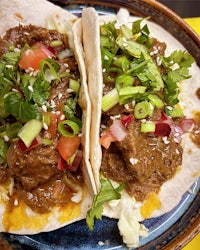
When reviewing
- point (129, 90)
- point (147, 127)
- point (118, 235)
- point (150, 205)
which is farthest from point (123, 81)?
point (118, 235)

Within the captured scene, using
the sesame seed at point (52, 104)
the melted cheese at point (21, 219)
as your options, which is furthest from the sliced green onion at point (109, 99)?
the melted cheese at point (21, 219)

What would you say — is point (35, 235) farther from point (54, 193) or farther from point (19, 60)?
point (19, 60)

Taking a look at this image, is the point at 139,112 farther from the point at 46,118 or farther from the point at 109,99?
the point at 46,118

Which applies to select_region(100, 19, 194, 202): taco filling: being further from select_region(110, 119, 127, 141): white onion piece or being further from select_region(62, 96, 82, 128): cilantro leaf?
select_region(62, 96, 82, 128): cilantro leaf

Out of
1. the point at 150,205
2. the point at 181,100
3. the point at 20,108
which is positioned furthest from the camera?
the point at 181,100

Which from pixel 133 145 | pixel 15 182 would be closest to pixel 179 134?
pixel 133 145

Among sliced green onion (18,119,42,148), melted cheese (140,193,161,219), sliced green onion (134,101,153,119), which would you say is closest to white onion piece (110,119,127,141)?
sliced green onion (134,101,153,119)
